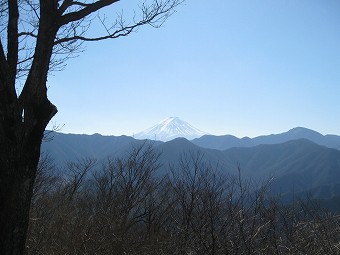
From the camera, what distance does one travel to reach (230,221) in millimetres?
7508

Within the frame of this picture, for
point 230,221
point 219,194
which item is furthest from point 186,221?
point 230,221

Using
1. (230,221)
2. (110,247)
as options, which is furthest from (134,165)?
(230,221)

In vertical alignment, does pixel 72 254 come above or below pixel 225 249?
→ below

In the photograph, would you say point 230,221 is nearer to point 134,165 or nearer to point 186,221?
point 186,221

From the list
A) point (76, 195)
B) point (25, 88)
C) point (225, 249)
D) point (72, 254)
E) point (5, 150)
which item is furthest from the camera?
point (76, 195)

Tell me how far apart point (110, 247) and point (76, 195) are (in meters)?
25.2

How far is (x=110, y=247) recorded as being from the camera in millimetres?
8688

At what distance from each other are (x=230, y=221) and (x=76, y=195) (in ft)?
89.8

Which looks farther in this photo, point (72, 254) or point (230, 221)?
point (72, 254)

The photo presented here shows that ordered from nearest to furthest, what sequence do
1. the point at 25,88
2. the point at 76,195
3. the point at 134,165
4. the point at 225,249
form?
the point at 25,88 < the point at 225,249 < the point at 134,165 < the point at 76,195

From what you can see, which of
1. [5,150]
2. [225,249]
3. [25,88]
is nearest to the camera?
[5,150]

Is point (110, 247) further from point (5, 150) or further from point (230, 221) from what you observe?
point (5, 150)

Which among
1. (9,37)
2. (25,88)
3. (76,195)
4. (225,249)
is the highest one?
(9,37)

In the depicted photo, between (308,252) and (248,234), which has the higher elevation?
(248,234)
